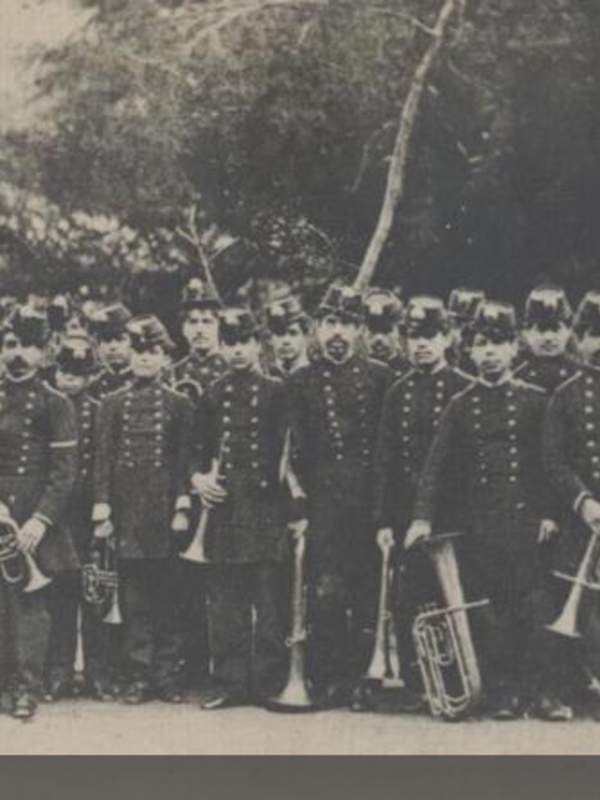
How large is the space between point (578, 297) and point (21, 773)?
257cm

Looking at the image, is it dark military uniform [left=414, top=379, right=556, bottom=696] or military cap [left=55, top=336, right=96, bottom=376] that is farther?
military cap [left=55, top=336, right=96, bottom=376]

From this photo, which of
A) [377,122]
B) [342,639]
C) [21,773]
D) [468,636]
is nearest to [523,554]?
[468,636]

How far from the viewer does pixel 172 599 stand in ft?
16.8

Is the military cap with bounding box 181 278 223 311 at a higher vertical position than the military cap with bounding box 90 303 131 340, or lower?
higher

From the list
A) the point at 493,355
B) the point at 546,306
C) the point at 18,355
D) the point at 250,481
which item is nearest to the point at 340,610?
the point at 250,481

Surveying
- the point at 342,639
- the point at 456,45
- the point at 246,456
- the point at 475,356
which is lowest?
the point at 342,639

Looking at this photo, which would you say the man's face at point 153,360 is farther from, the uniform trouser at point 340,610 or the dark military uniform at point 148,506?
the uniform trouser at point 340,610

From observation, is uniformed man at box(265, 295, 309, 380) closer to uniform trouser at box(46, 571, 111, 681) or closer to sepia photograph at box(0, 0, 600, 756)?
sepia photograph at box(0, 0, 600, 756)

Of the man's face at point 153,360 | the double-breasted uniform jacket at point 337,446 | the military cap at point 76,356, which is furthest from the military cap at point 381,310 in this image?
the military cap at point 76,356

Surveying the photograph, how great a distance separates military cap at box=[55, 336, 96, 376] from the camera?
17.1ft

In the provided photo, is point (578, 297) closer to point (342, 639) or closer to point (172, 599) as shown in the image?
point (342, 639)

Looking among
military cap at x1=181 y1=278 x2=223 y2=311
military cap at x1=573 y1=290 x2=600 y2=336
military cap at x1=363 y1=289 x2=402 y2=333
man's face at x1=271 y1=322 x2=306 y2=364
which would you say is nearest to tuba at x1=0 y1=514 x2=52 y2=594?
military cap at x1=181 y1=278 x2=223 y2=311

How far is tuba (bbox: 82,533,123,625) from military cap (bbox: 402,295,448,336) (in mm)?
1277

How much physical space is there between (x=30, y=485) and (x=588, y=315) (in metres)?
2.01
